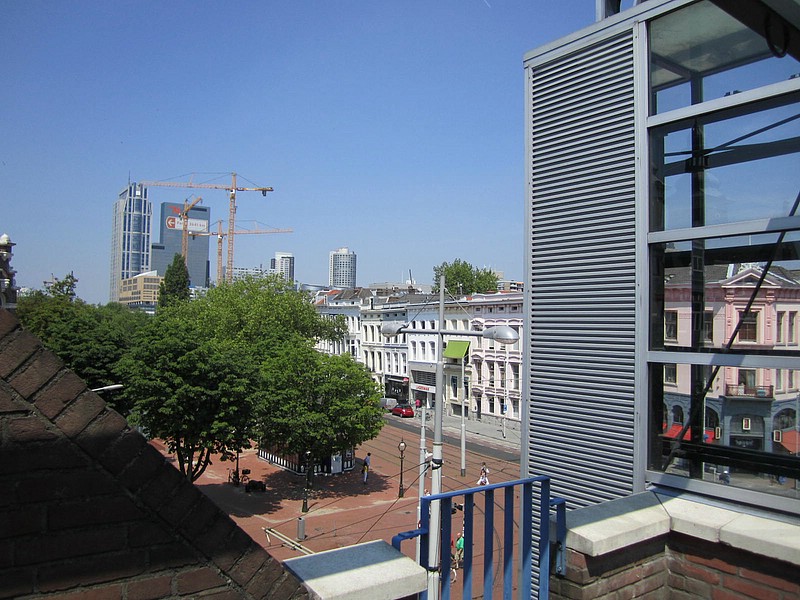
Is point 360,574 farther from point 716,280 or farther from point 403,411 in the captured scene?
point 403,411

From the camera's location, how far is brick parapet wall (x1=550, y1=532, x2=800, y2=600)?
160 inches

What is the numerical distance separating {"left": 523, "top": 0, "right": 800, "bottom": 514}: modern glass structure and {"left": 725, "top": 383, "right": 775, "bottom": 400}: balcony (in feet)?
0.05

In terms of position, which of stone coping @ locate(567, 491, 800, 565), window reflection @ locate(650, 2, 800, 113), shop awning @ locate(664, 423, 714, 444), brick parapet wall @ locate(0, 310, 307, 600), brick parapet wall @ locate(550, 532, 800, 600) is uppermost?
window reflection @ locate(650, 2, 800, 113)

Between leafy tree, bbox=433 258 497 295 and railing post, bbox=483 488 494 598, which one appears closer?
railing post, bbox=483 488 494 598

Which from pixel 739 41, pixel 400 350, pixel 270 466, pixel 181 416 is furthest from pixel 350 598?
pixel 400 350

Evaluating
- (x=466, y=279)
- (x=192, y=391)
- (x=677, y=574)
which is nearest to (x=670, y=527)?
(x=677, y=574)

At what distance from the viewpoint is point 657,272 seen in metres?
7.01

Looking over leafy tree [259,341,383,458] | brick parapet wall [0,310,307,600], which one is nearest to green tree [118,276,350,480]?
leafy tree [259,341,383,458]

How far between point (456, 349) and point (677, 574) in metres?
43.2

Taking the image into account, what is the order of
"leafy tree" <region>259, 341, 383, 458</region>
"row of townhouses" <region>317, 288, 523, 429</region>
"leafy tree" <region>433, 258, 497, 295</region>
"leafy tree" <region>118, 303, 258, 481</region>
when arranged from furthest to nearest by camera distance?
"leafy tree" <region>433, 258, 497, 295</region> → "row of townhouses" <region>317, 288, 523, 429</region> → "leafy tree" <region>259, 341, 383, 458</region> → "leafy tree" <region>118, 303, 258, 481</region>

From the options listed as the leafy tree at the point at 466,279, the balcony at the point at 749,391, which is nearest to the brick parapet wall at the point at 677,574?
the balcony at the point at 749,391

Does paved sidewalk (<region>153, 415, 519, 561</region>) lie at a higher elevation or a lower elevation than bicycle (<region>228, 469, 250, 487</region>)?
lower

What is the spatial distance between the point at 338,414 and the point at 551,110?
20753 mm

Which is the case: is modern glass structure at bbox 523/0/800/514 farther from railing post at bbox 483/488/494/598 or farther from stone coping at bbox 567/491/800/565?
railing post at bbox 483/488/494/598
